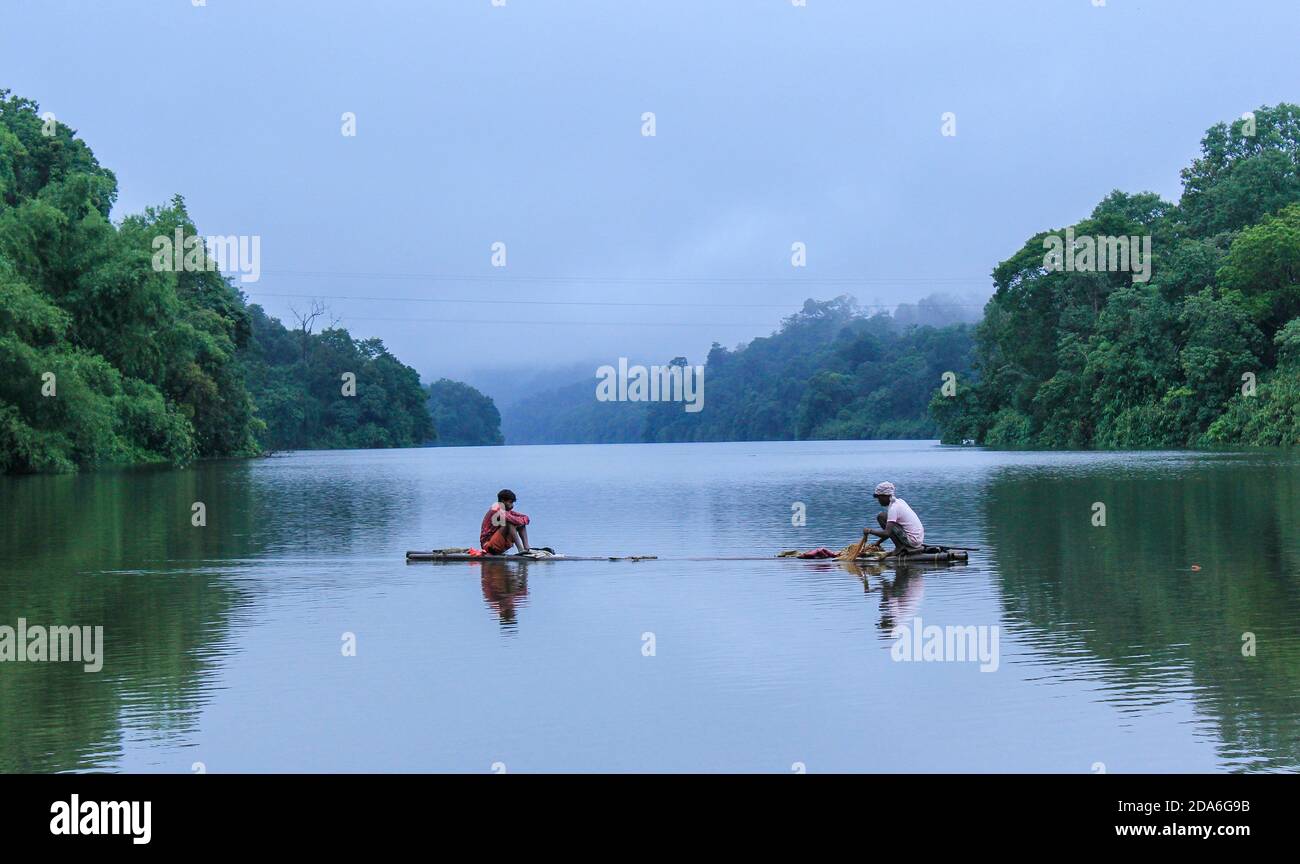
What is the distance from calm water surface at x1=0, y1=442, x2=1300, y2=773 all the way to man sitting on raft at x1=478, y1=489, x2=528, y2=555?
0.70 metres

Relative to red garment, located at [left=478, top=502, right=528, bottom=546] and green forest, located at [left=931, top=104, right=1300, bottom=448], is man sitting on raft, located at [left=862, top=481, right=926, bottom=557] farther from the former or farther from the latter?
green forest, located at [left=931, top=104, right=1300, bottom=448]

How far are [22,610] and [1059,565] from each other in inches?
564

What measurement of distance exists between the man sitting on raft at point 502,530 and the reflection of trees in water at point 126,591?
413cm

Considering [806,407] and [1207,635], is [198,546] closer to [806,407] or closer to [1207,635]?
[1207,635]

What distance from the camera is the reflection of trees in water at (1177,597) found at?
11898mm

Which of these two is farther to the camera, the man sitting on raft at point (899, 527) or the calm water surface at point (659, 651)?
the man sitting on raft at point (899, 527)

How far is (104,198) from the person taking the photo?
7050 centimetres

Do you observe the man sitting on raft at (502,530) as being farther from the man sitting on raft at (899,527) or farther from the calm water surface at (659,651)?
the man sitting on raft at (899,527)

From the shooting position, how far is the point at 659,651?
14969 millimetres

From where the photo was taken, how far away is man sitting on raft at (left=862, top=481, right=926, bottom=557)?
2252 cm

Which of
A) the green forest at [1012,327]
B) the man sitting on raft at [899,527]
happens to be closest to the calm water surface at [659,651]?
the man sitting on raft at [899,527]

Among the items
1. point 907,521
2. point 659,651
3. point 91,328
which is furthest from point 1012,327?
point 659,651

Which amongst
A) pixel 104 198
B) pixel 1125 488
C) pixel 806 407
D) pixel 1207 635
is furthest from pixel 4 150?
pixel 806 407

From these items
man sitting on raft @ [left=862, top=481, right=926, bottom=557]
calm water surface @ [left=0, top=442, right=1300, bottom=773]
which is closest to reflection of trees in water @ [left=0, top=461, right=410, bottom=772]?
calm water surface @ [left=0, top=442, right=1300, bottom=773]
